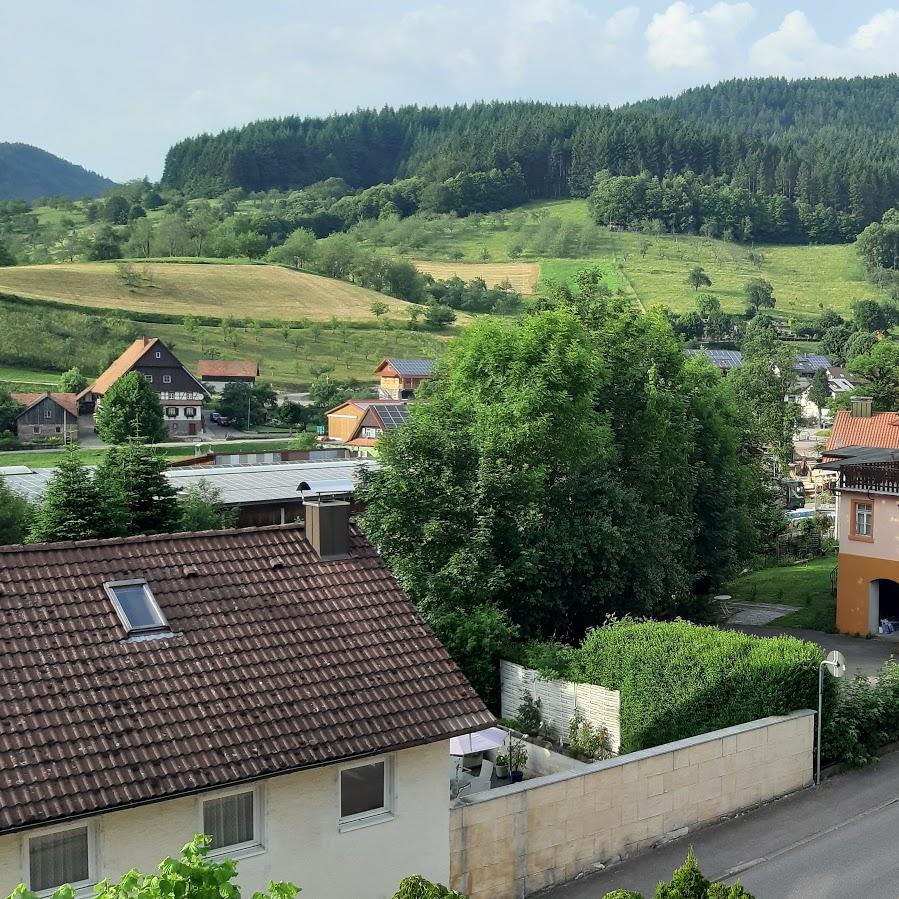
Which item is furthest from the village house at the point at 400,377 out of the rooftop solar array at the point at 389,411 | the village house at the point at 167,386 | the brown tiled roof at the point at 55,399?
the brown tiled roof at the point at 55,399

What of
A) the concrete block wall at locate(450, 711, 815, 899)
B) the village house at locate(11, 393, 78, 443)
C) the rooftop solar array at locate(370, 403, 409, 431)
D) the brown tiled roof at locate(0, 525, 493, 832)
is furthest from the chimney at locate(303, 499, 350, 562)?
the village house at locate(11, 393, 78, 443)

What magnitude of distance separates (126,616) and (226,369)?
102384mm

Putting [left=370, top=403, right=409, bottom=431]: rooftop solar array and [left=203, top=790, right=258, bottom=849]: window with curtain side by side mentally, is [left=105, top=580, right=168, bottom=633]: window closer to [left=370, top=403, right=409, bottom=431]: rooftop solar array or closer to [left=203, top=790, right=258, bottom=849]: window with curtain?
[left=203, top=790, right=258, bottom=849]: window with curtain

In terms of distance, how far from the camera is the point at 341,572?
1549 centimetres

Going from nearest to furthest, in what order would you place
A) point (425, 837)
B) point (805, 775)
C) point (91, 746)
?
point (91, 746), point (425, 837), point (805, 775)

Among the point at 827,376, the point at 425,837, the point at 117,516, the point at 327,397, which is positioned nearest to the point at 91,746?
the point at 425,837

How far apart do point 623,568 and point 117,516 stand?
40.8 feet

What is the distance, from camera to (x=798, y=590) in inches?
1656

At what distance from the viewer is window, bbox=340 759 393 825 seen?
44.4 feet

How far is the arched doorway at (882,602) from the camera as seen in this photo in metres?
35.3

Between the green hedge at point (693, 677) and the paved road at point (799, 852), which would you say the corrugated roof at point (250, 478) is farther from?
the paved road at point (799, 852)

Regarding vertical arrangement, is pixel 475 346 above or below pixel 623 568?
above

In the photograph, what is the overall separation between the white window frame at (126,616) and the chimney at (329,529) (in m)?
2.45

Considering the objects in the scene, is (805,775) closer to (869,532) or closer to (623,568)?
(623,568)
